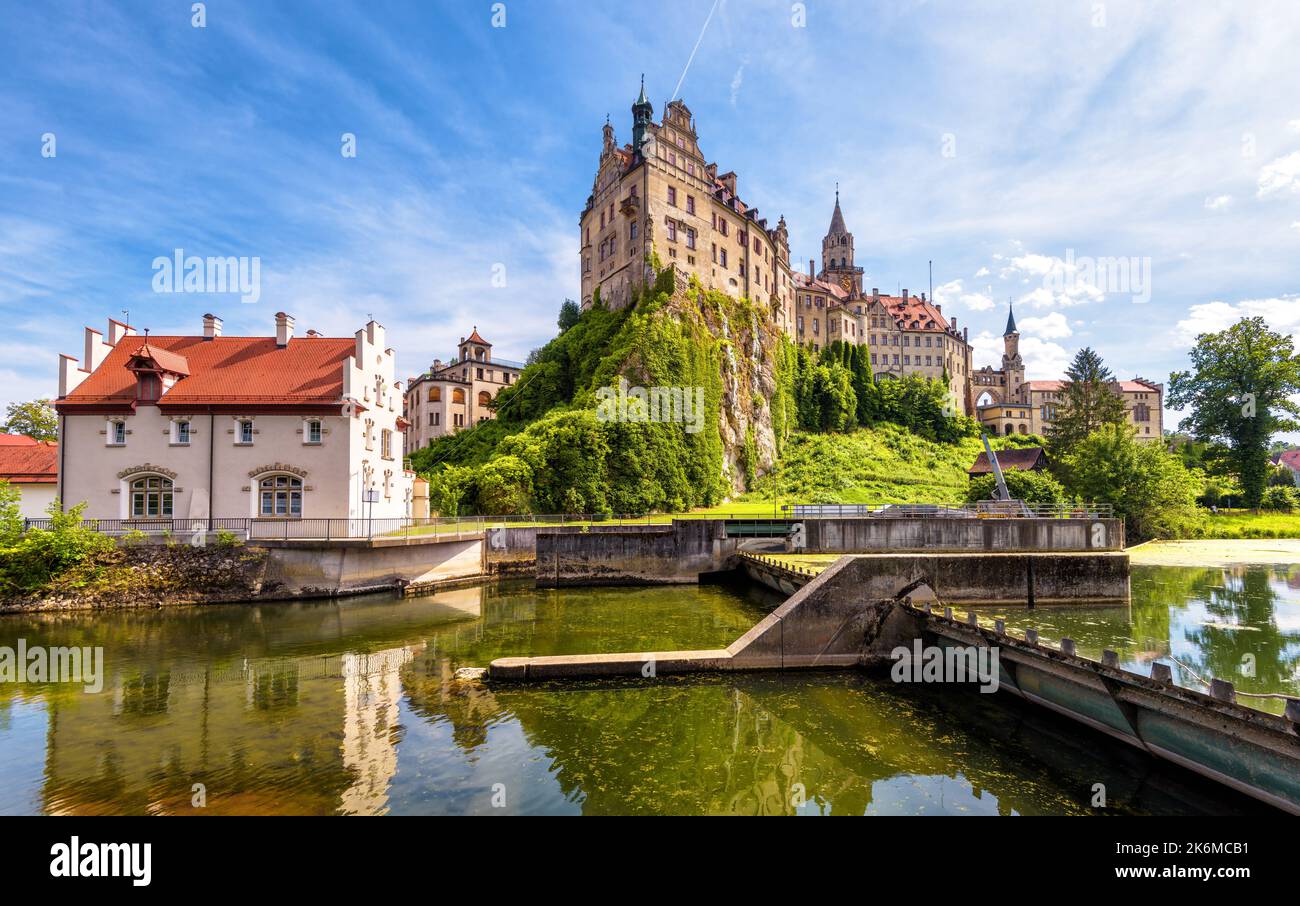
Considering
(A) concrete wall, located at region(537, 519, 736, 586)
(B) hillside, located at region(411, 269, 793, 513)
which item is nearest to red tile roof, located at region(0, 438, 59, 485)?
(B) hillside, located at region(411, 269, 793, 513)

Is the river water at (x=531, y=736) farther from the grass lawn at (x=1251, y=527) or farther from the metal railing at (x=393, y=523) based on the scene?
the grass lawn at (x=1251, y=527)

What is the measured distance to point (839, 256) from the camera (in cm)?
11831

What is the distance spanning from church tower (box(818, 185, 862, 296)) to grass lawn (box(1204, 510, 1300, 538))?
7133cm

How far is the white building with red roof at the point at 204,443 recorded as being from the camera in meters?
29.5

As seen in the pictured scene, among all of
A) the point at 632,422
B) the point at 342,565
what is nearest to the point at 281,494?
the point at 342,565

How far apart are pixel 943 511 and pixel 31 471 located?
186ft

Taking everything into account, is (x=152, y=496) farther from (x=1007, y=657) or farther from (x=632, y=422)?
(x=1007, y=657)

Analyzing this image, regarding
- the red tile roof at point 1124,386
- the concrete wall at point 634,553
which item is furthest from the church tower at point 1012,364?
the concrete wall at point 634,553

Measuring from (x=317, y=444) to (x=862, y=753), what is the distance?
29266 millimetres
